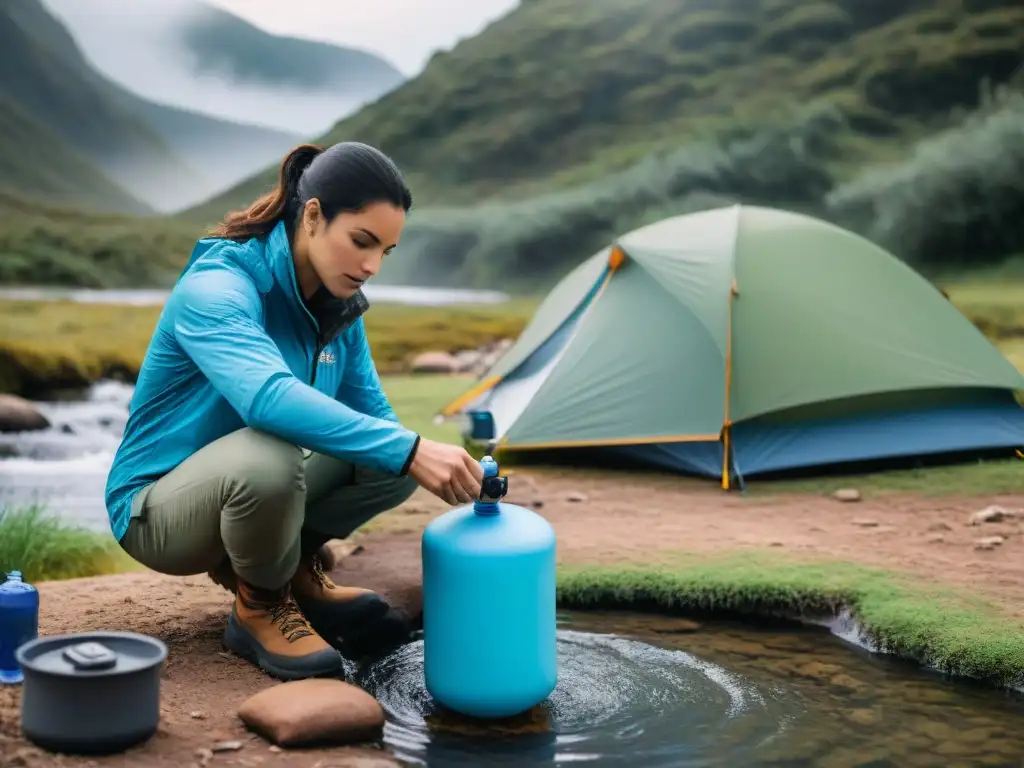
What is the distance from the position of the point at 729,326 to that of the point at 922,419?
1.33 m

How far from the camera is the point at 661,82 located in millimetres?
38375

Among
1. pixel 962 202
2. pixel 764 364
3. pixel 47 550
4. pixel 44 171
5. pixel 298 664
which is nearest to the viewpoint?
pixel 298 664

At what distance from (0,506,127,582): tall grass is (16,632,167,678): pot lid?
2.14 m

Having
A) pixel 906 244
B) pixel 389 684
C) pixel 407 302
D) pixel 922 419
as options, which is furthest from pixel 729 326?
pixel 906 244

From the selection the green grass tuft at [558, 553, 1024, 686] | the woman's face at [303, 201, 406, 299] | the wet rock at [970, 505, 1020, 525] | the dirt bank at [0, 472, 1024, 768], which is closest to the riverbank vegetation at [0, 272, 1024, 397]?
the wet rock at [970, 505, 1020, 525]

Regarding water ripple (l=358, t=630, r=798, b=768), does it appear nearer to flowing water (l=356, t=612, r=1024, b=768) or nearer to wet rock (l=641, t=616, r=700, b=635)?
flowing water (l=356, t=612, r=1024, b=768)

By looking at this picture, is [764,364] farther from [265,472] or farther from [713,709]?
[265,472]

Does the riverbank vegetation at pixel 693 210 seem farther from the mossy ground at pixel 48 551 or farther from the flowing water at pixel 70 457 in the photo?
the mossy ground at pixel 48 551

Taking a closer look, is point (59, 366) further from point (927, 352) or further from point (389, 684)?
point (389, 684)

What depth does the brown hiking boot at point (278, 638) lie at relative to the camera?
305cm

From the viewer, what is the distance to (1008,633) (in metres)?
3.53

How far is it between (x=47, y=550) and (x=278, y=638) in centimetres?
225

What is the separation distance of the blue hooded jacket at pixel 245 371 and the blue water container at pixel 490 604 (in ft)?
0.82

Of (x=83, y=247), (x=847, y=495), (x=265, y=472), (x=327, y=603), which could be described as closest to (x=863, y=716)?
(x=327, y=603)
